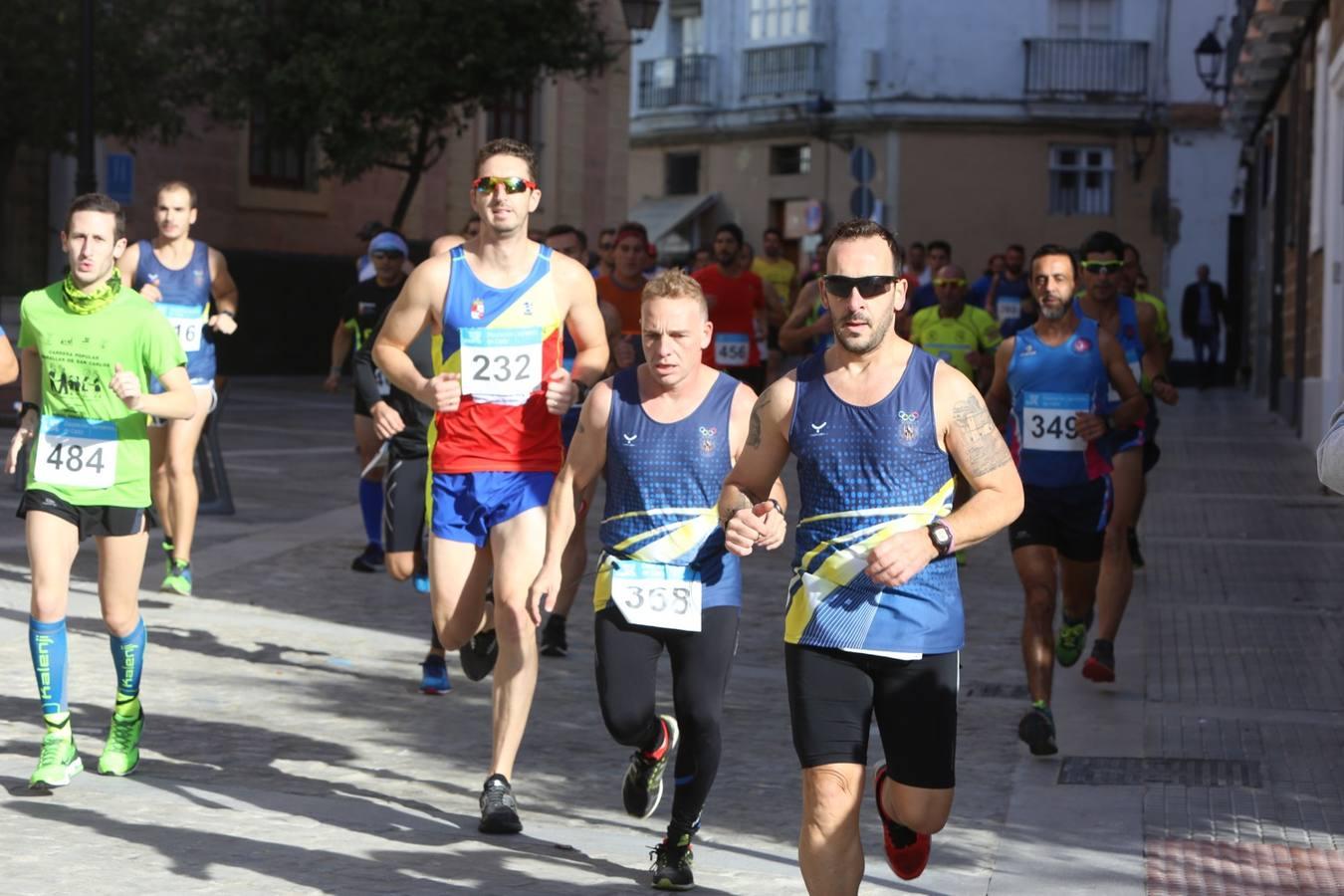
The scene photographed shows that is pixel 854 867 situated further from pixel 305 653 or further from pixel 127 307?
pixel 305 653

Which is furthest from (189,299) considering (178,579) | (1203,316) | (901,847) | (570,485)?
(1203,316)

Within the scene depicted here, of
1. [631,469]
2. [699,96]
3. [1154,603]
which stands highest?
[699,96]

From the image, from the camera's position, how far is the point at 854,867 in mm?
4871

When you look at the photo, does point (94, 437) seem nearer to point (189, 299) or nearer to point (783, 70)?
point (189, 299)

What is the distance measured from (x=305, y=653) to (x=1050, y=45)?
4221 centimetres

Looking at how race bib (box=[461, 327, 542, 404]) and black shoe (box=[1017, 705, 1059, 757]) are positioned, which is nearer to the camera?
race bib (box=[461, 327, 542, 404])

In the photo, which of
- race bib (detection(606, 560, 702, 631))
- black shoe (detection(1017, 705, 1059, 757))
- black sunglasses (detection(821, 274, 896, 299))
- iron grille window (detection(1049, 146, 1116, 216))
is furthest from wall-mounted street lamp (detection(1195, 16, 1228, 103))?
black sunglasses (detection(821, 274, 896, 299))

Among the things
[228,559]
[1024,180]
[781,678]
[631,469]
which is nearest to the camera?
[631,469]

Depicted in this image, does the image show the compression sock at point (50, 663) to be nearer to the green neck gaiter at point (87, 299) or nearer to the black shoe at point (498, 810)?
the green neck gaiter at point (87, 299)

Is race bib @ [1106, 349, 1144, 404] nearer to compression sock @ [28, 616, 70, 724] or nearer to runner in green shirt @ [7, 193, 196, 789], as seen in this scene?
runner in green shirt @ [7, 193, 196, 789]

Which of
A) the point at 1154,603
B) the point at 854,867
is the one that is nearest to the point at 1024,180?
the point at 1154,603

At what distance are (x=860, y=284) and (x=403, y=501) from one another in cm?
498

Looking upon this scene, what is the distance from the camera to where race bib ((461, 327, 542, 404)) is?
6887mm

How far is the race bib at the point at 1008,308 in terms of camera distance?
18.5 metres
